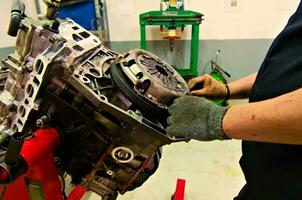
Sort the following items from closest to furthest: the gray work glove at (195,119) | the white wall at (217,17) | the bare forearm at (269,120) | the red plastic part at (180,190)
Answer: the bare forearm at (269,120) < the gray work glove at (195,119) < the red plastic part at (180,190) < the white wall at (217,17)

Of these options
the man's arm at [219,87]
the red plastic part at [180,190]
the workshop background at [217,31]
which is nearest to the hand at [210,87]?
the man's arm at [219,87]

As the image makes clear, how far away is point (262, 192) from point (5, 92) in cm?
81

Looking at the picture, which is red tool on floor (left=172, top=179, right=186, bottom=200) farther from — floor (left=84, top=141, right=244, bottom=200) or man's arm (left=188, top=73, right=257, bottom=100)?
man's arm (left=188, top=73, right=257, bottom=100)

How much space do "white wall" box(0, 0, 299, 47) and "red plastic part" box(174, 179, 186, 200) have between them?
170cm

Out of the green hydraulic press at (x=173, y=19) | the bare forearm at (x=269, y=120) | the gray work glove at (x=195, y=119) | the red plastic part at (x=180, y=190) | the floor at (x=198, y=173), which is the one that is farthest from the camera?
the green hydraulic press at (x=173, y=19)

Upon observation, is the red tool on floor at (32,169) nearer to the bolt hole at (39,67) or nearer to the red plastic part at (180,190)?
the bolt hole at (39,67)

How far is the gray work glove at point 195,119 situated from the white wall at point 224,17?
93.4 inches

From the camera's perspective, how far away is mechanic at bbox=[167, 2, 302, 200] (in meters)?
0.54

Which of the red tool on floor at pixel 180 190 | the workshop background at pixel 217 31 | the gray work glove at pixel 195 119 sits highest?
the gray work glove at pixel 195 119

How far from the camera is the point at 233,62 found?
3.07 meters

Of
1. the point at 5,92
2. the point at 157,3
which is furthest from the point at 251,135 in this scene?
the point at 157,3

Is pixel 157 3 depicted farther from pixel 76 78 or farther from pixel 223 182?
pixel 76 78

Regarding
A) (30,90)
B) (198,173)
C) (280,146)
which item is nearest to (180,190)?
(198,173)

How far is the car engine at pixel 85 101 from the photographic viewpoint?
706 millimetres
